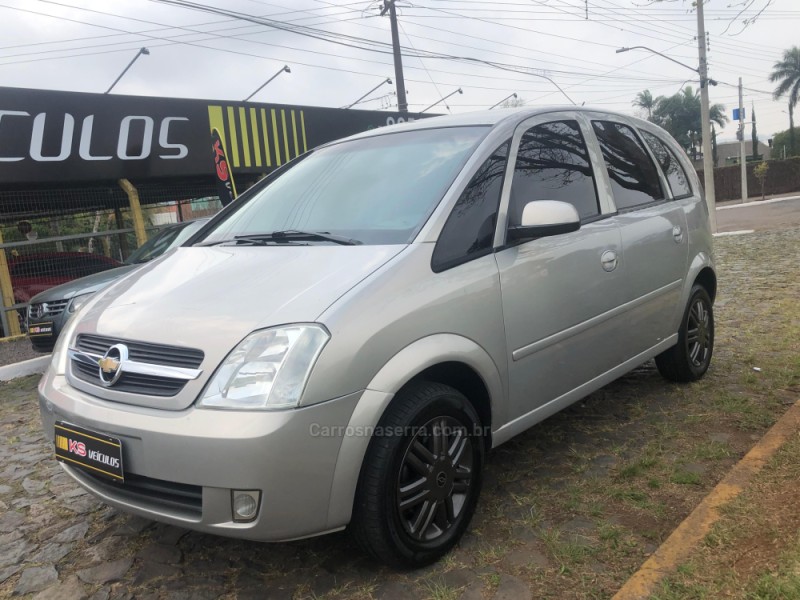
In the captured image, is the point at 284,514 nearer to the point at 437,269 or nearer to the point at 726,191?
the point at 437,269

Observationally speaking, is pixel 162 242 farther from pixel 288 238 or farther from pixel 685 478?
pixel 685 478

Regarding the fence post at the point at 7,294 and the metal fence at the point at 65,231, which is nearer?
the fence post at the point at 7,294

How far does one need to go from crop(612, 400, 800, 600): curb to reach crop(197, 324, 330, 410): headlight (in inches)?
50.2

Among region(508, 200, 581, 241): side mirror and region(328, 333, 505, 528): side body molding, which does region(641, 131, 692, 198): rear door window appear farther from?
region(328, 333, 505, 528): side body molding

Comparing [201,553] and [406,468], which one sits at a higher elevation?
[406,468]

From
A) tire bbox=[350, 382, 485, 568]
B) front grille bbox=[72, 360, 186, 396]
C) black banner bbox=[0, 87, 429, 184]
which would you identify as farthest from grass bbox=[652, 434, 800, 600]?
black banner bbox=[0, 87, 429, 184]

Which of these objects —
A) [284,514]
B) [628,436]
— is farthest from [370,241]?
[628,436]

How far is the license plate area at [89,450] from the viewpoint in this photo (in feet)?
7.25

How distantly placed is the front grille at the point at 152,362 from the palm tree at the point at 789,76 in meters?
62.9

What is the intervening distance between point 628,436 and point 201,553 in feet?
7.67

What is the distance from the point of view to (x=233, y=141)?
465 inches

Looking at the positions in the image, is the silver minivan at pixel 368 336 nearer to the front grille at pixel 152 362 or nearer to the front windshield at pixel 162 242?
the front grille at pixel 152 362

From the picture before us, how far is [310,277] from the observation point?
2359 millimetres

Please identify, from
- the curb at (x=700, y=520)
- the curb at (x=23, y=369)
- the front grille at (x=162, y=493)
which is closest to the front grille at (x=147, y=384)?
the front grille at (x=162, y=493)
